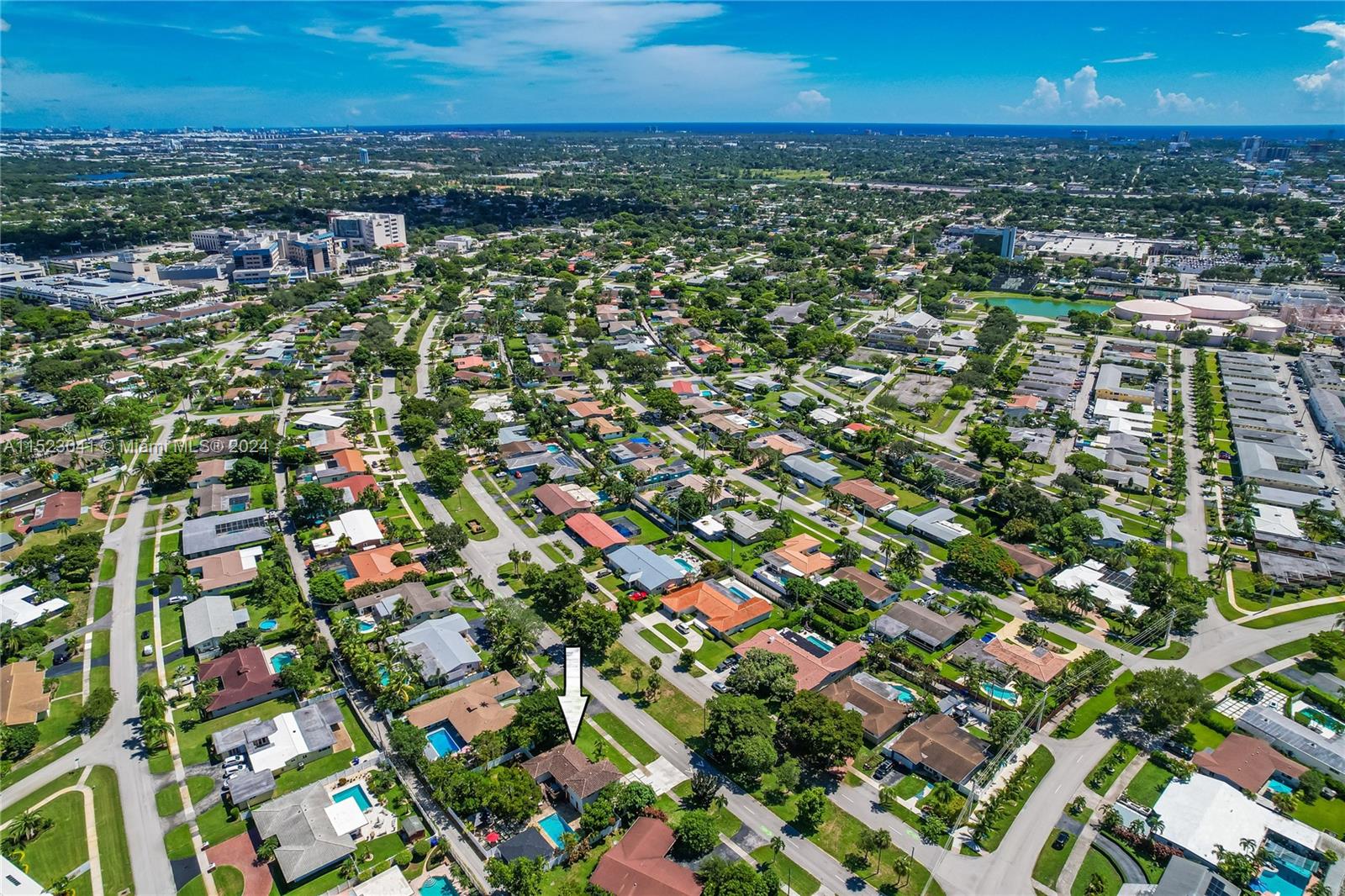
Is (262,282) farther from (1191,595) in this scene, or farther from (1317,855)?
(1317,855)

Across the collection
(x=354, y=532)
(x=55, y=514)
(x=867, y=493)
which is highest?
(x=867, y=493)

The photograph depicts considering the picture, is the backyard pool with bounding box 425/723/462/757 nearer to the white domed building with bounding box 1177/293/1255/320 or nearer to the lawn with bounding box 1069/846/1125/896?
the lawn with bounding box 1069/846/1125/896

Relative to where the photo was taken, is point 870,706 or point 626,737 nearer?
point 626,737

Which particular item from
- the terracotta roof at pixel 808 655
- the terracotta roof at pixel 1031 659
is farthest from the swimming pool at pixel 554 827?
the terracotta roof at pixel 1031 659

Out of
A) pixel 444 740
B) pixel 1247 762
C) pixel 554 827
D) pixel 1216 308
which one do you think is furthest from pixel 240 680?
pixel 1216 308

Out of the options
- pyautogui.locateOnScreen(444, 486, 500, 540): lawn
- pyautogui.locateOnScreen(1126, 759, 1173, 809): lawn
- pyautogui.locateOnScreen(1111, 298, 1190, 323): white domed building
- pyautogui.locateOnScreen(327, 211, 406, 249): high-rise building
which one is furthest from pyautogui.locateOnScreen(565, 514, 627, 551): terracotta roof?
pyautogui.locateOnScreen(327, 211, 406, 249): high-rise building

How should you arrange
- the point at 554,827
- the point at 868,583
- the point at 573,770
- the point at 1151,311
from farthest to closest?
the point at 1151,311, the point at 868,583, the point at 573,770, the point at 554,827

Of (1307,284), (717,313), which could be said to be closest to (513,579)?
(717,313)

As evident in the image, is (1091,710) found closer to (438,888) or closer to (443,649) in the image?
(438,888)
